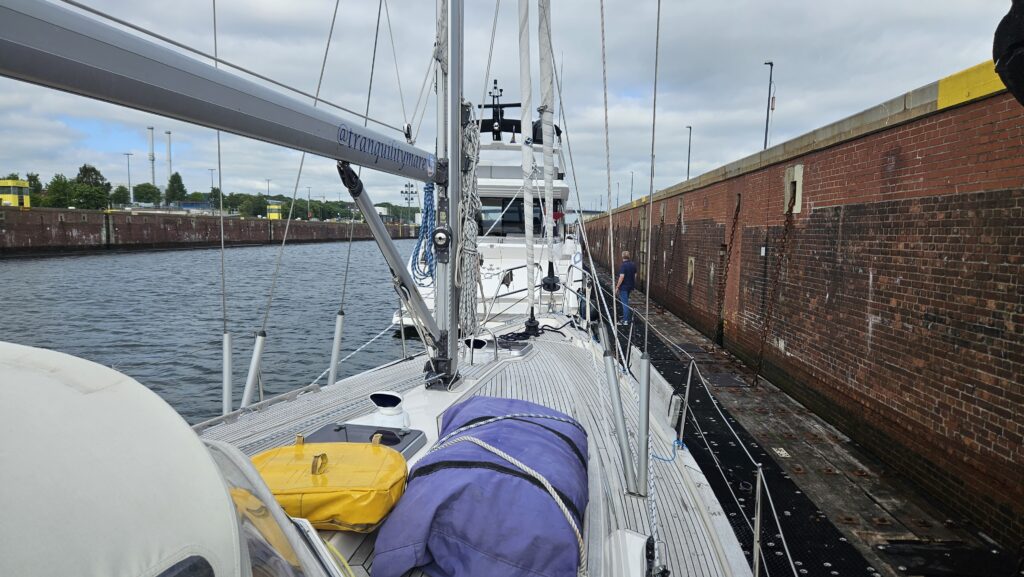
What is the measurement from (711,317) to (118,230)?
138 ft

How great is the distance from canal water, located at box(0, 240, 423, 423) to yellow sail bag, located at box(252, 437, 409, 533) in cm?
297

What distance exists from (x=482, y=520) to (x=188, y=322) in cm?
1578

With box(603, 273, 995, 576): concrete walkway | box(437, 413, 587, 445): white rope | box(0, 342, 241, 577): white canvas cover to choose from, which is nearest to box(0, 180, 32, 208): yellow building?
box(603, 273, 995, 576): concrete walkway

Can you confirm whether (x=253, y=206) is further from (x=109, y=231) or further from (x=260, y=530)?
(x=260, y=530)

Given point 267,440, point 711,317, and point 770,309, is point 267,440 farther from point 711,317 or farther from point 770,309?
point 711,317

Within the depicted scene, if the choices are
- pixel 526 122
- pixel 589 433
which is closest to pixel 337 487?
pixel 589 433

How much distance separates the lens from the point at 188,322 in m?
15.1

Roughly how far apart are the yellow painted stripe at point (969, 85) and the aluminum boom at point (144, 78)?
5.02 meters

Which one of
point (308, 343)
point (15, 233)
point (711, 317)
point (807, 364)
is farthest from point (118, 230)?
point (807, 364)

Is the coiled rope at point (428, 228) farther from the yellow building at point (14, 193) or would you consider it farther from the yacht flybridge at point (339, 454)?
the yellow building at point (14, 193)

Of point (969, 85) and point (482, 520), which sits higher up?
point (969, 85)

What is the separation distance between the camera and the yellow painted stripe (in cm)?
462

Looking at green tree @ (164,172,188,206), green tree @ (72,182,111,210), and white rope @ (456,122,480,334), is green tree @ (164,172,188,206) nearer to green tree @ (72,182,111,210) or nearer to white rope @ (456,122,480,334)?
green tree @ (72,182,111,210)

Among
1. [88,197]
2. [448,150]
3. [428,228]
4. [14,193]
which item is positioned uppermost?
[88,197]
